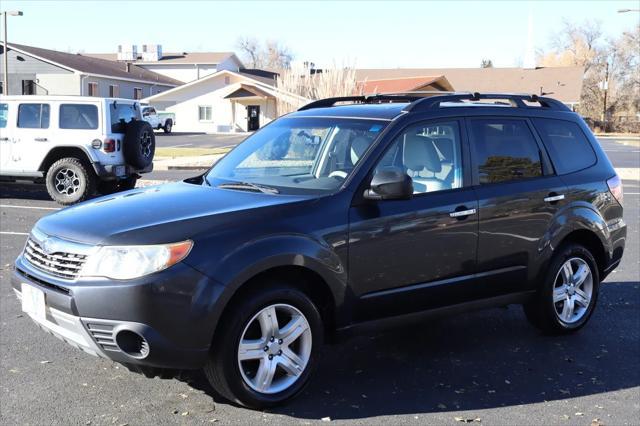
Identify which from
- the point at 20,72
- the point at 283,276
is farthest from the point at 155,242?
the point at 20,72

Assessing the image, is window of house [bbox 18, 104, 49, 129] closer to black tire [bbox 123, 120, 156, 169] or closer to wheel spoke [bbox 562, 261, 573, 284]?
black tire [bbox 123, 120, 156, 169]

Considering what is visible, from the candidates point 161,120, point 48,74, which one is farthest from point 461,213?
point 48,74

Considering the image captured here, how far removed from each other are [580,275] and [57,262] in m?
4.12

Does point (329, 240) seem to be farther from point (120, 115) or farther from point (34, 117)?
point (34, 117)

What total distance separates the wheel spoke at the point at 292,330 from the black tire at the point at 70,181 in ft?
30.9

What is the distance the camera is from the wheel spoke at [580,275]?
227 inches

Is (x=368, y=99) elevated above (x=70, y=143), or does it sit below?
above

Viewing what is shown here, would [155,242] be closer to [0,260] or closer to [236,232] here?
[236,232]

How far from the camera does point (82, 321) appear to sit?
12.2 ft

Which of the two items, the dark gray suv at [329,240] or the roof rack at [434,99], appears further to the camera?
the roof rack at [434,99]

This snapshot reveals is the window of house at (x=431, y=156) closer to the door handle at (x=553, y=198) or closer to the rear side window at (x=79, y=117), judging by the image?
the door handle at (x=553, y=198)

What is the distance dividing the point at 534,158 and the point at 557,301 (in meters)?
1.19

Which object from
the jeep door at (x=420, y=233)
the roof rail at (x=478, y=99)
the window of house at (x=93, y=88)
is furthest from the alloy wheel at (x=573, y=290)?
the window of house at (x=93, y=88)

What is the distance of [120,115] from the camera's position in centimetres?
1298
